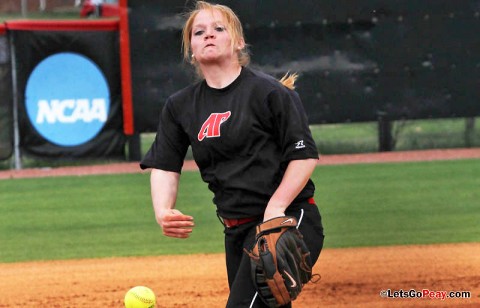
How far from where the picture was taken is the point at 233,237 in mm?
4027

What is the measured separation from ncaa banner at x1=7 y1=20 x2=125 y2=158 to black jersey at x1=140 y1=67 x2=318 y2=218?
32.4 ft

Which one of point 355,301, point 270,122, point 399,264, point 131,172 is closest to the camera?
point 270,122

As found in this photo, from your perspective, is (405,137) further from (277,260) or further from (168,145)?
(277,260)

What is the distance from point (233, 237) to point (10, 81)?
10.2m

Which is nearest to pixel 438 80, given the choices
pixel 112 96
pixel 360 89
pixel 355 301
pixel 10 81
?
pixel 360 89

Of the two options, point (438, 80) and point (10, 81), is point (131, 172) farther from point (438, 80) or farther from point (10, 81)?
point (438, 80)

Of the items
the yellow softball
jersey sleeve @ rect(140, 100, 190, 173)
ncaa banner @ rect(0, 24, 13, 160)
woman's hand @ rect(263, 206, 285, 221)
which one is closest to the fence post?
ncaa banner @ rect(0, 24, 13, 160)

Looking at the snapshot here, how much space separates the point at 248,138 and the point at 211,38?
0.43m

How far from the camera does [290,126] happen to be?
12.6ft

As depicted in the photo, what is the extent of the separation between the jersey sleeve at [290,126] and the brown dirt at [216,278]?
2592mm

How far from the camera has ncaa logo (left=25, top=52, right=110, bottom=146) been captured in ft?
44.7

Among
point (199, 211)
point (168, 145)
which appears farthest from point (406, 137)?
point (168, 145)

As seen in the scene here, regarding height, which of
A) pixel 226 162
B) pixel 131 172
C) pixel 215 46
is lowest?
pixel 131 172

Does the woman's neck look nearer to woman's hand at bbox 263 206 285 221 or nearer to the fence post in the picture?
woman's hand at bbox 263 206 285 221
